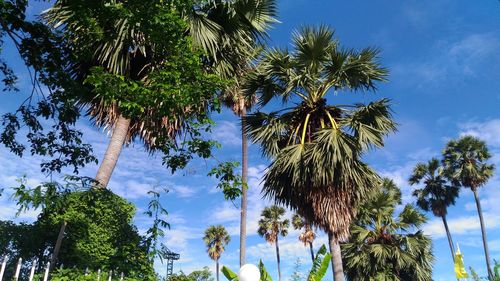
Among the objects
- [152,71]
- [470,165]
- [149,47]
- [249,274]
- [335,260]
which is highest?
[470,165]

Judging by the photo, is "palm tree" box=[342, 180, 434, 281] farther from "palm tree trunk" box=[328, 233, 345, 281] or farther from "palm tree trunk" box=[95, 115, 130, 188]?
"palm tree trunk" box=[95, 115, 130, 188]

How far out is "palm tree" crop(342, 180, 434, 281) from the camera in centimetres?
1861

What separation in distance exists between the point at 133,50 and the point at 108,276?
4.19 meters

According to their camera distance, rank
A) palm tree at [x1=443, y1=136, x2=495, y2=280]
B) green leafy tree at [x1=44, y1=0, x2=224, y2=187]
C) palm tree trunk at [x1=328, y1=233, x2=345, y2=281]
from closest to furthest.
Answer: green leafy tree at [x1=44, y1=0, x2=224, y2=187]
palm tree trunk at [x1=328, y1=233, x2=345, y2=281]
palm tree at [x1=443, y1=136, x2=495, y2=280]

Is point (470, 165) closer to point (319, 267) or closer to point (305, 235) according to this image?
point (305, 235)

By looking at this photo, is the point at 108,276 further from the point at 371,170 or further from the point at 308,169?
the point at 371,170

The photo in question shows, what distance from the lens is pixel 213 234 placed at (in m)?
43.3

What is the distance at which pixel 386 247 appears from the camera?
19.0 meters

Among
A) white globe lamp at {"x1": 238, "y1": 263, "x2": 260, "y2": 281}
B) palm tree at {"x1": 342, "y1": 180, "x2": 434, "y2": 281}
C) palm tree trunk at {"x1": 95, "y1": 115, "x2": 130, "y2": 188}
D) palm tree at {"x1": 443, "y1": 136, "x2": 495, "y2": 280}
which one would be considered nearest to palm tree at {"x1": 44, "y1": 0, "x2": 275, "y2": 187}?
palm tree trunk at {"x1": 95, "y1": 115, "x2": 130, "y2": 188}

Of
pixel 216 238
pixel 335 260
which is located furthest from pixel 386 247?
pixel 216 238

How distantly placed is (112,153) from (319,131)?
557cm

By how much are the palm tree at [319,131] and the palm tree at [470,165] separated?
22.1 m

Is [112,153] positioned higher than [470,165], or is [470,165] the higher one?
[470,165]

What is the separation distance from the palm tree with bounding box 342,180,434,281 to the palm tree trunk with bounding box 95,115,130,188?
1329 centimetres
